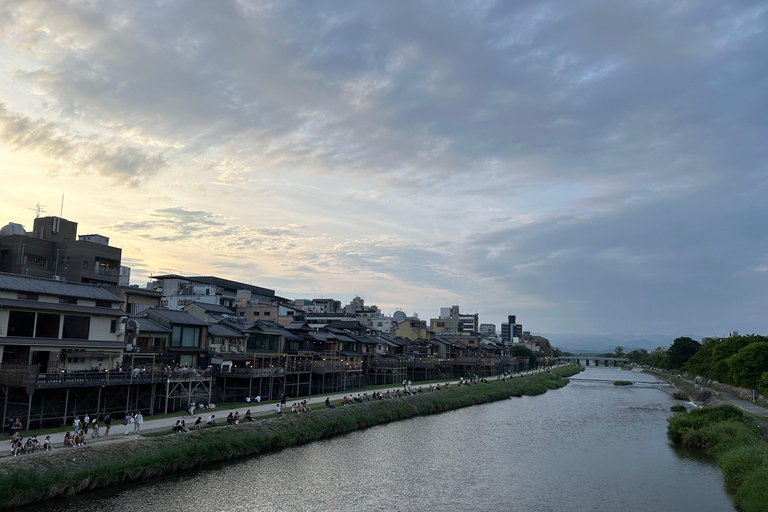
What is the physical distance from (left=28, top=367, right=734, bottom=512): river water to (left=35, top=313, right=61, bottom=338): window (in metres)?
18.2

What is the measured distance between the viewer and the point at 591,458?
4503cm

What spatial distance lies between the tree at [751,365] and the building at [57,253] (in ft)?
310

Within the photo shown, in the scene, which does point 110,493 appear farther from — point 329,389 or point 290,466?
point 329,389

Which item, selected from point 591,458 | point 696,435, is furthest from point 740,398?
point 591,458

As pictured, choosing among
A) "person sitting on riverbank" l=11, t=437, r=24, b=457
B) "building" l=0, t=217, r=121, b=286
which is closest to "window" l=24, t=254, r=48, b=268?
"building" l=0, t=217, r=121, b=286

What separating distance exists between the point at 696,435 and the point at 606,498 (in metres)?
22.7

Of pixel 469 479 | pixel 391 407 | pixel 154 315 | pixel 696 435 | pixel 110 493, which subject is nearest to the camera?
pixel 110 493

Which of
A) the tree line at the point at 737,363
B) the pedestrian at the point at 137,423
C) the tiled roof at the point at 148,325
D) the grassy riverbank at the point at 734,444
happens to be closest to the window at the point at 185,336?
the tiled roof at the point at 148,325

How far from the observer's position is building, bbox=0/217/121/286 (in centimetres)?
7206

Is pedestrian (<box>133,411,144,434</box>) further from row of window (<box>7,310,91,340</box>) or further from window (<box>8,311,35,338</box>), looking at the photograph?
window (<box>8,311,35,338</box>)

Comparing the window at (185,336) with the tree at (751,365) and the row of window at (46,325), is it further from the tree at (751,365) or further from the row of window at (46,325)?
the tree at (751,365)

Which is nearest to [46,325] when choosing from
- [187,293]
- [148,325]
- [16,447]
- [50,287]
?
[50,287]

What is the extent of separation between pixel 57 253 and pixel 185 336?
33.0 meters

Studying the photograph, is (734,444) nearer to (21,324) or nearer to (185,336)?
(185,336)
